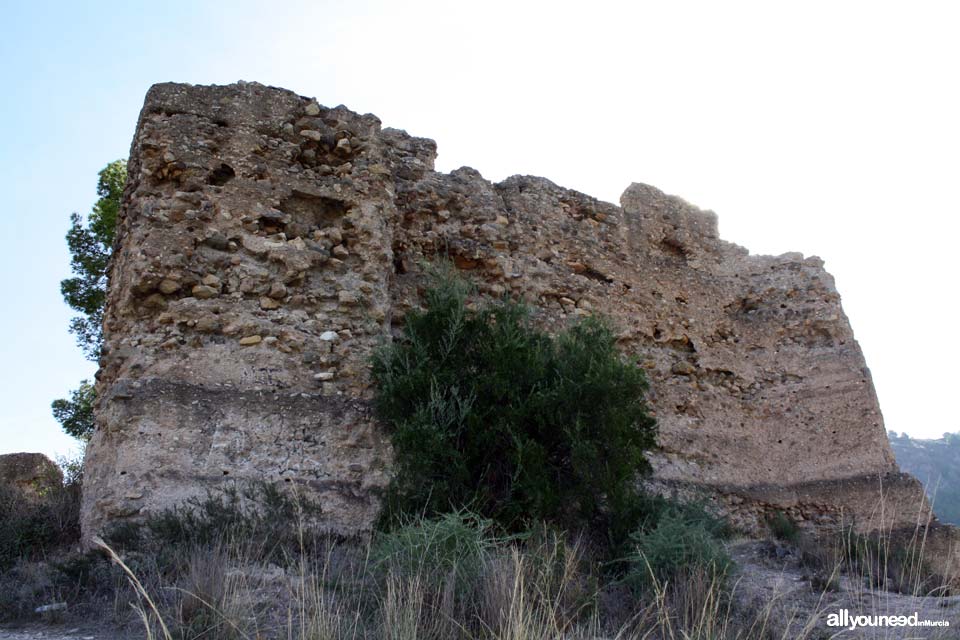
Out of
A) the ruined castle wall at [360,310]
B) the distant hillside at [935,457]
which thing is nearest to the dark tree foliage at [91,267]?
the ruined castle wall at [360,310]

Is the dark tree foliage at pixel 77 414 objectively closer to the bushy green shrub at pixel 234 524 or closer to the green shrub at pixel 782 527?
the bushy green shrub at pixel 234 524

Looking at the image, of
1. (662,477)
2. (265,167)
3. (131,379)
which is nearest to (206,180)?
(265,167)

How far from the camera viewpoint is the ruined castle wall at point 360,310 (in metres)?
6.15

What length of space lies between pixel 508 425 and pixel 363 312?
1607mm

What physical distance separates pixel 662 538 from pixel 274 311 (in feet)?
11.4

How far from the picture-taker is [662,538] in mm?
5477

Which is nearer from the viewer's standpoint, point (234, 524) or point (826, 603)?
point (234, 524)

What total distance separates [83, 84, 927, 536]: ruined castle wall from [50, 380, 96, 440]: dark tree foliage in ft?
16.7

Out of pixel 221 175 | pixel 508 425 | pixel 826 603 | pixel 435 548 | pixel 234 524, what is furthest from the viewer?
pixel 221 175

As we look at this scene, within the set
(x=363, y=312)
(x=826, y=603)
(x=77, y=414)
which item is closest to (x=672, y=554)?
(x=826, y=603)

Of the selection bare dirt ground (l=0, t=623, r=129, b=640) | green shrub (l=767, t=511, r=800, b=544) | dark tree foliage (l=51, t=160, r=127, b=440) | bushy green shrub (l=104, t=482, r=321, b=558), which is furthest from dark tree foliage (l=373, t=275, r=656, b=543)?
dark tree foliage (l=51, t=160, r=127, b=440)

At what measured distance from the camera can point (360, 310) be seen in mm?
6988

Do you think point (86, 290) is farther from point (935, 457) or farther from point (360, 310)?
point (935, 457)

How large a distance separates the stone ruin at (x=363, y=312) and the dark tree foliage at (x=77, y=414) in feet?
17.5
